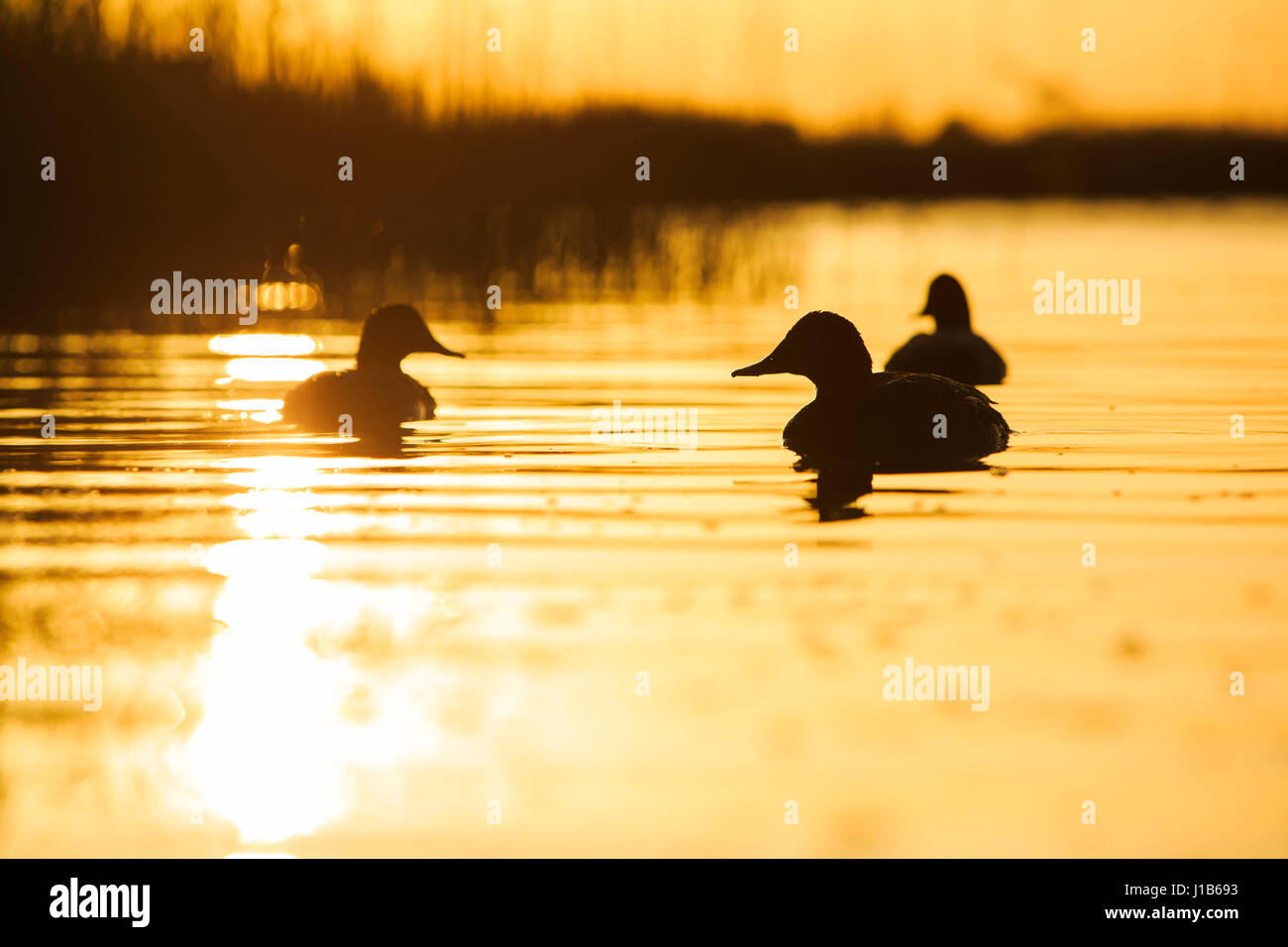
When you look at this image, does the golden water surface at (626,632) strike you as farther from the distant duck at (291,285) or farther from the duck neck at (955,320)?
the distant duck at (291,285)

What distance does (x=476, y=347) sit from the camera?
18.5m

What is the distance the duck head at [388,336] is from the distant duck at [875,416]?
2806 millimetres

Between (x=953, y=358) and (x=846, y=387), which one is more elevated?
(x=953, y=358)

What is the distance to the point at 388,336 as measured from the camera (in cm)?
1406

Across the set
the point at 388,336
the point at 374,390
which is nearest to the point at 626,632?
the point at 374,390

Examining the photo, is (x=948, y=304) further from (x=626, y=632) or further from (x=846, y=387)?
(x=626, y=632)

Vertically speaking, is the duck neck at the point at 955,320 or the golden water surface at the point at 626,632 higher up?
the duck neck at the point at 955,320

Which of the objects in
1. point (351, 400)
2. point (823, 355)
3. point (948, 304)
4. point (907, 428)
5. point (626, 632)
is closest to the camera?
point (626, 632)

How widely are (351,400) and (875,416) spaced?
3469 mm

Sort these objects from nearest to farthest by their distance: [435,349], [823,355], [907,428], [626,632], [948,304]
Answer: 1. [626,632]
2. [907,428]
3. [823,355]
4. [435,349]
5. [948,304]

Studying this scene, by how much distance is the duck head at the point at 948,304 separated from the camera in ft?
55.2

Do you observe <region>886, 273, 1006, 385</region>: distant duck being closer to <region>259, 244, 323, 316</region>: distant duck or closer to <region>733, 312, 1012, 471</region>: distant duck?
<region>733, 312, 1012, 471</region>: distant duck

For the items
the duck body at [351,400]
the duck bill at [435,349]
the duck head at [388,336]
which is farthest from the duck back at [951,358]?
the duck body at [351,400]

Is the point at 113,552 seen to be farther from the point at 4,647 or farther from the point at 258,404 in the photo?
the point at 258,404
